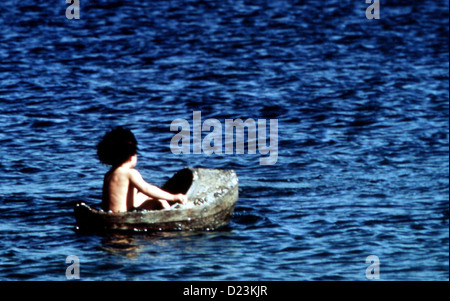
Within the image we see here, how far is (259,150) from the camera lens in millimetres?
14062

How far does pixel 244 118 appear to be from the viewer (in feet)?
52.0

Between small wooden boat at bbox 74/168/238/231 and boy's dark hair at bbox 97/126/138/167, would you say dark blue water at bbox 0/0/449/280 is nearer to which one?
small wooden boat at bbox 74/168/238/231

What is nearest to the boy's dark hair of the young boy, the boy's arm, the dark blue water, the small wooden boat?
the young boy

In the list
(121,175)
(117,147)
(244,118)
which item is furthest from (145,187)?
(244,118)

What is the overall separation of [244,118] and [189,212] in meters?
5.93

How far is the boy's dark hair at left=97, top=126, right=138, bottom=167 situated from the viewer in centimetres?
998

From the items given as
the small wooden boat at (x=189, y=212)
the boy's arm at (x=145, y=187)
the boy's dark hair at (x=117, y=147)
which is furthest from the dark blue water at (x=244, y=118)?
the boy's dark hair at (x=117, y=147)

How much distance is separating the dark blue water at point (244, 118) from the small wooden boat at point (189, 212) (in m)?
0.16

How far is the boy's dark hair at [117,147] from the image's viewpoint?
9977 millimetres

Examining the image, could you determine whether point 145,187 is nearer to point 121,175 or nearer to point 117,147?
point 121,175

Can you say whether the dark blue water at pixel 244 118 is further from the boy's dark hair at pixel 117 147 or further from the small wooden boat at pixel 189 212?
the boy's dark hair at pixel 117 147

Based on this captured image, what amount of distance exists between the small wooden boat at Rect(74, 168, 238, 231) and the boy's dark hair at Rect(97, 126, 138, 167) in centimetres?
63
